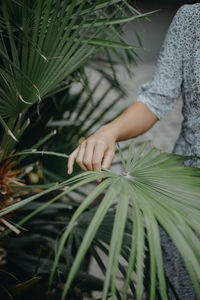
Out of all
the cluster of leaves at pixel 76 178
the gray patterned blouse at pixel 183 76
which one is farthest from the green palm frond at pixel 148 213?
the gray patterned blouse at pixel 183 76

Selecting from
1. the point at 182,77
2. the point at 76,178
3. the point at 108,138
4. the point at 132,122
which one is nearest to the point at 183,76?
the point at 182,77

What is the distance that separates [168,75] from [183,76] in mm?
44

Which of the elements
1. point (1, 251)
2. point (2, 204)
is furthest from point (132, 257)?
point (1, 251)

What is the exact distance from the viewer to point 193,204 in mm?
481

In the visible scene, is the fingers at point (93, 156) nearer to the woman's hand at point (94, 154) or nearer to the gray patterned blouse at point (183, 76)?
the woman's hand at point (94, 154)

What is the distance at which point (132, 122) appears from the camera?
76 centimetres

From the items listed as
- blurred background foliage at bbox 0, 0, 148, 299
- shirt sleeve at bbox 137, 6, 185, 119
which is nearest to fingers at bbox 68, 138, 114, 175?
blurred background foliage at bbox 0, 0, 148, 299

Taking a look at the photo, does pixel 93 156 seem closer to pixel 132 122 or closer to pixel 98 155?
pixel 98 155

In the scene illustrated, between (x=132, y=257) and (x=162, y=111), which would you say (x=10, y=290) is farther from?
(x=162, y=111)

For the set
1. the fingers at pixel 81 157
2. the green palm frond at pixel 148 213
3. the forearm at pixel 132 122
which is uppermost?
the forearm at pixel 132 122

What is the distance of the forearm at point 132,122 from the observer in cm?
70

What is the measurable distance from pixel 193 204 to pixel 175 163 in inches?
5.7

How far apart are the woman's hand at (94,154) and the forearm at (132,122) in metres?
0.06

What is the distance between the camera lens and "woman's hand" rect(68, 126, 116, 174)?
58 cm
